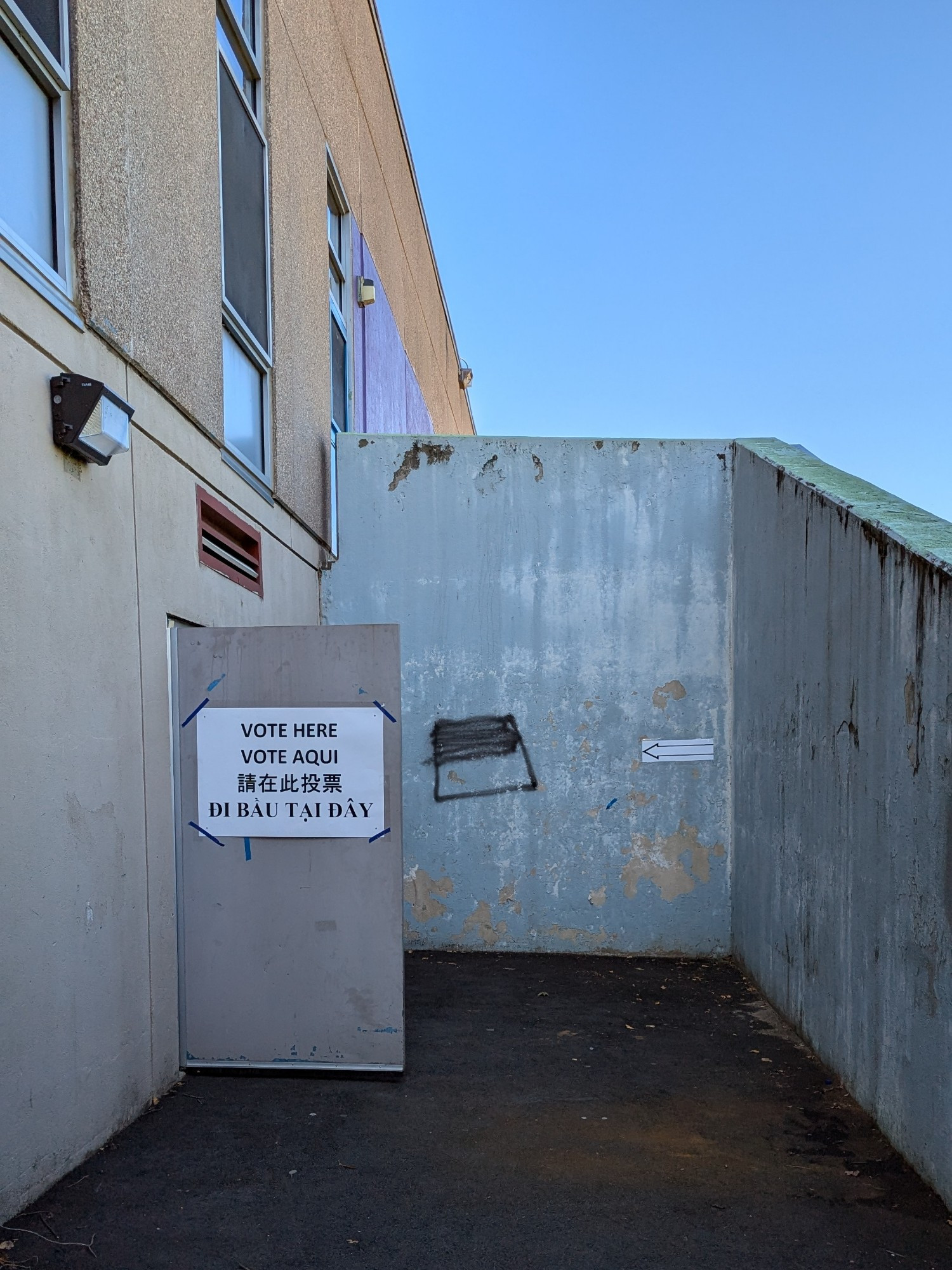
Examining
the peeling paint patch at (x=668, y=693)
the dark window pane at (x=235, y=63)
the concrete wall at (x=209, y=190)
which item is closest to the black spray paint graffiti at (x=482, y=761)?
the peeling paint patch at (x=668, y=693)

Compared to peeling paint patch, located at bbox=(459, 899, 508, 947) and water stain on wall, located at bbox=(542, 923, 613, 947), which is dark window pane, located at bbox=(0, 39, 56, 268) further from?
water stain on wall, located at bbox=(542, 923, 613, 947)

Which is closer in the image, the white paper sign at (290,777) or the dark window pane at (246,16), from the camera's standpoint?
the white paper sign at (290,777)

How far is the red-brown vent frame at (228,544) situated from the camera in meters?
4.71

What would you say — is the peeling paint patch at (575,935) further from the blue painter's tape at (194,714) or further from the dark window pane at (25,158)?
the dark window pane at (25,158)

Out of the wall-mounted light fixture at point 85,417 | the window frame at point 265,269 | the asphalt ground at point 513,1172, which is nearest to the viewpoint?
the asphalt ground at point 513,1172

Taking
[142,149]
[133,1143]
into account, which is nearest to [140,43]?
[142,149]

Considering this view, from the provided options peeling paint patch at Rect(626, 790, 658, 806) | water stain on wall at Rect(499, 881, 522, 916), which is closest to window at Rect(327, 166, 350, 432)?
peeling paint patch at Rect(626, 790, 658, 806)

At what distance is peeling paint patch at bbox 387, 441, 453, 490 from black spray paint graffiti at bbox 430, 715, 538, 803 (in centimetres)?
191

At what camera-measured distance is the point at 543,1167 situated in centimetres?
356

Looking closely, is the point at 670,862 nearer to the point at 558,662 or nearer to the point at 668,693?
the point at 668,693

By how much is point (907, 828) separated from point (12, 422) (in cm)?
345

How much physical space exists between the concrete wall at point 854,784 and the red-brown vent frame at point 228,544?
3018 mm

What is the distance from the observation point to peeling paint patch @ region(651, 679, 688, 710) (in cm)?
711

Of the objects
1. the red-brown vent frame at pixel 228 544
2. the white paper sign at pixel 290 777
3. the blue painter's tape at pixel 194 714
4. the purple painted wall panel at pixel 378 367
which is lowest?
the white paper sign at pixel 290 777
